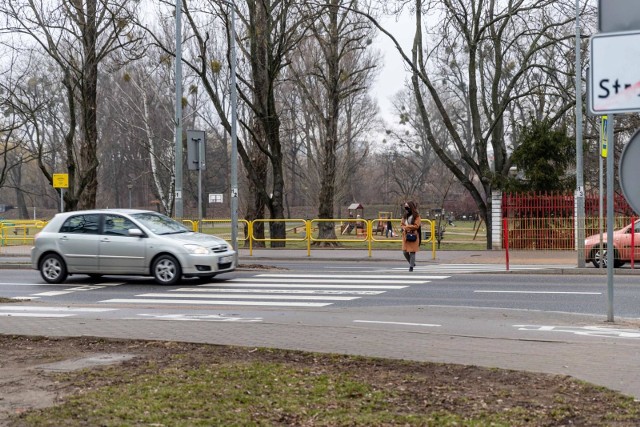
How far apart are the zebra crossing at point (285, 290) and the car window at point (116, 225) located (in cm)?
194

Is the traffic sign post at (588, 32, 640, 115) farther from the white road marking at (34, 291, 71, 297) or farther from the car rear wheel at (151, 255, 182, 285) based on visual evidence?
the white road marking at (34, 291, 71, 297)

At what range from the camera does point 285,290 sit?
16.6m

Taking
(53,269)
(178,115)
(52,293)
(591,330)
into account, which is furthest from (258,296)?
(178,115)

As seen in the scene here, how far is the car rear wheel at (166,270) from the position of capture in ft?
57.3

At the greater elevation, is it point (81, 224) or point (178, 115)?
point (178, 115)

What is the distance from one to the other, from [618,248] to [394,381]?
15.5 m

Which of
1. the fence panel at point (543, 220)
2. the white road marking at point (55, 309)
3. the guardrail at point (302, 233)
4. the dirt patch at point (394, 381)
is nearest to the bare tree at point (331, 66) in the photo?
the guardrail at point (302, 233)

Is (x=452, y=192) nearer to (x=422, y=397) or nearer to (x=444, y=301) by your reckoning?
(x=444, y=301)

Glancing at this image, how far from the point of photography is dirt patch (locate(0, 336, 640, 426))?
6051 mm

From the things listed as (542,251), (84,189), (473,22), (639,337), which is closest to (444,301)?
(639,337)

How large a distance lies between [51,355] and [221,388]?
2.71m

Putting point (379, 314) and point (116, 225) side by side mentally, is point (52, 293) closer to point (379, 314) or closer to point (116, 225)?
point (116, 225)

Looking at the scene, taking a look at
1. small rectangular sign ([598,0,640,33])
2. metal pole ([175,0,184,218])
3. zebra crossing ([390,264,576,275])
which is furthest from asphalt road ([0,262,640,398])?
metal pole ([175,0,184,218])

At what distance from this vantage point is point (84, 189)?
33969 millimetres
